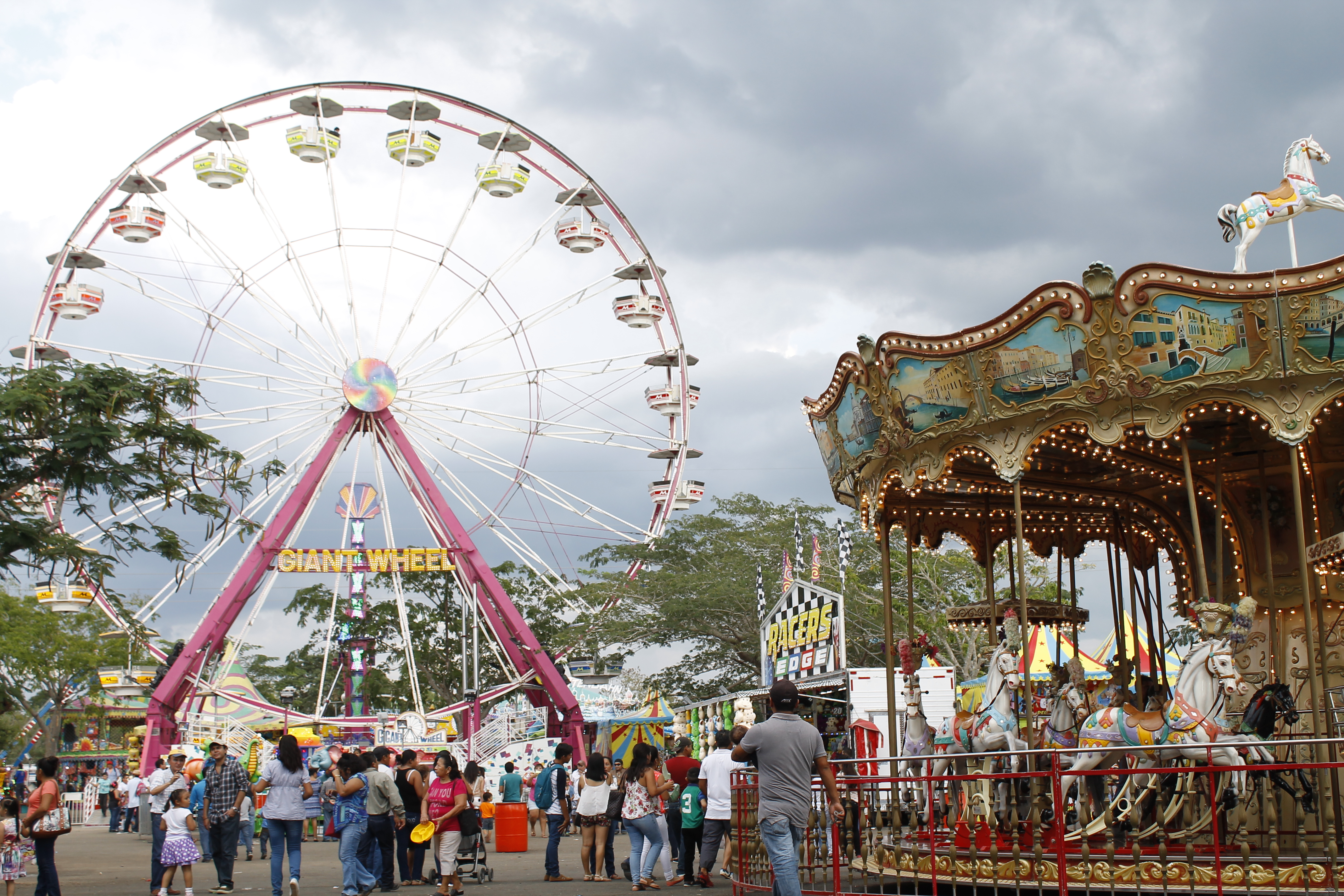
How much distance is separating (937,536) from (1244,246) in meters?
5.13

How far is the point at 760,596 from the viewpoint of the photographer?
31.2 m

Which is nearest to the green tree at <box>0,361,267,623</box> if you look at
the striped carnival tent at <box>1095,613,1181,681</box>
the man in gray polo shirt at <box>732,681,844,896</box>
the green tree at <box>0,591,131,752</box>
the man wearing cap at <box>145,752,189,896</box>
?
the man wearing cap at <box>145,752,189,896</box>

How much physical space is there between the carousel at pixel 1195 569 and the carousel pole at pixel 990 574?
87cm

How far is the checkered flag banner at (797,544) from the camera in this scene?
30.0 m

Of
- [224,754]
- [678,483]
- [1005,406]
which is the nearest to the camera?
[1005,406]

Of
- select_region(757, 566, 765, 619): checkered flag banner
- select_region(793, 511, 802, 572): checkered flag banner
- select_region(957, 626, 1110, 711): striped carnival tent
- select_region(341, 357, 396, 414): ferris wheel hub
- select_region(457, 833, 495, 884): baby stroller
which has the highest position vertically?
select_region(341, 357, 396, 414): ferris wheel hub

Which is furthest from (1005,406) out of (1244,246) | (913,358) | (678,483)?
(678,483)

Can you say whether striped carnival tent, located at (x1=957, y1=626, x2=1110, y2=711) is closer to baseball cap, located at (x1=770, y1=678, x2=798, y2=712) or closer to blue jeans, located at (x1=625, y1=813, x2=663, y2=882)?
blue jeans, located at (x1=625, y1=813, x2=663, y2=882)

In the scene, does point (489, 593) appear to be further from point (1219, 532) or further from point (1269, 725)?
point (1269, 725)

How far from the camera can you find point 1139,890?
7617 mm

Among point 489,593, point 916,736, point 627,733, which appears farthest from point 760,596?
→ point 916,736

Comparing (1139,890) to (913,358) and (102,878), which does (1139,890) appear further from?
(102,878)

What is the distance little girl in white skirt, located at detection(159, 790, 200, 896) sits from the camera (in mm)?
10875

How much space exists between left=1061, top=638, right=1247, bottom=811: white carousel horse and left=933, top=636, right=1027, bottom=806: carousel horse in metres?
0.85
